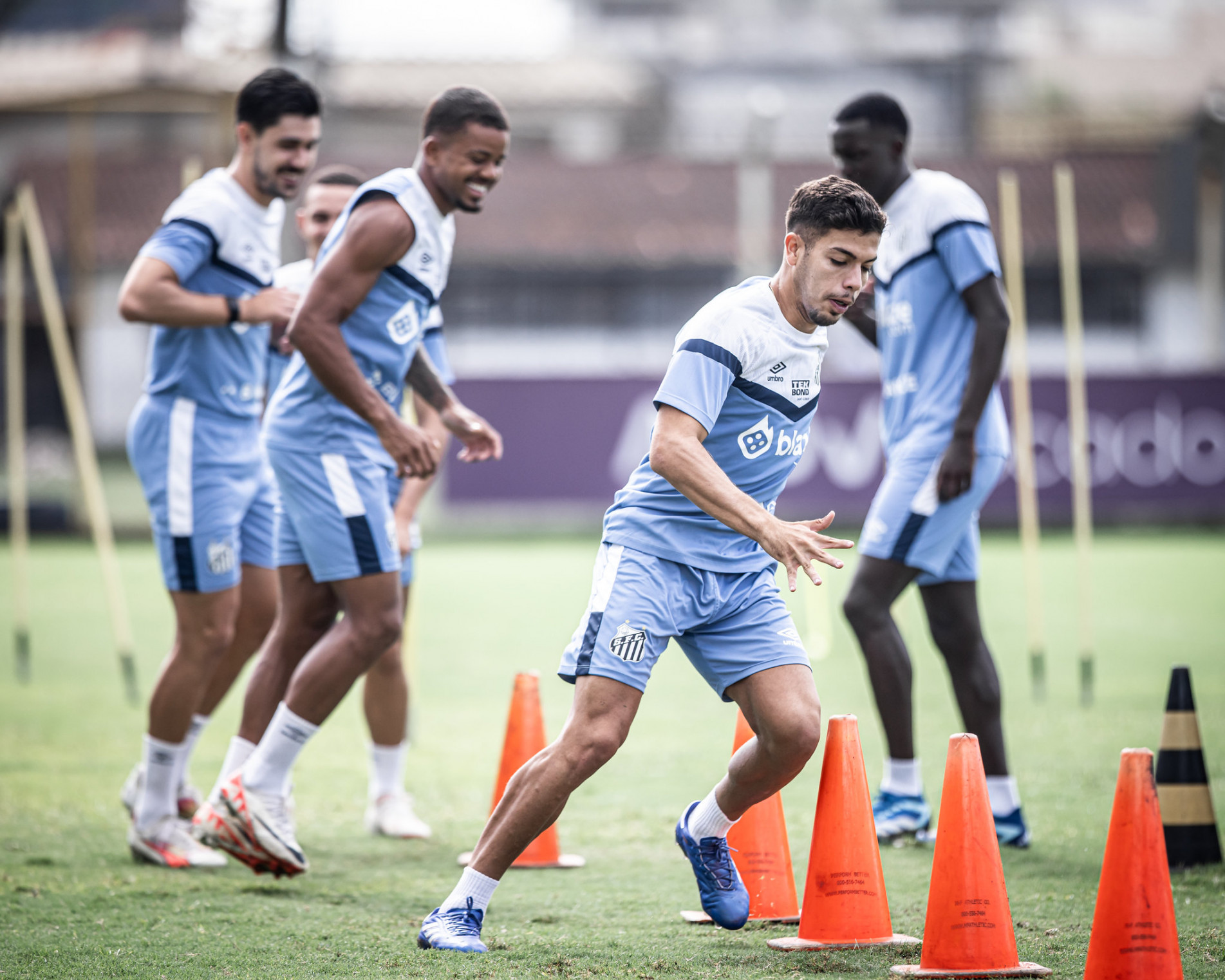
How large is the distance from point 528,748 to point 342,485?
1.14 m

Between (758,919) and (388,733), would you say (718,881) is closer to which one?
(758,919)

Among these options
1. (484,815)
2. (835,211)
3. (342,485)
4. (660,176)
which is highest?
(660,176)

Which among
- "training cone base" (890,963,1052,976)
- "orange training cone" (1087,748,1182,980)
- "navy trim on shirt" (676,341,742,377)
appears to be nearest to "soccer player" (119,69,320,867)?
"navy trim on shirt" (676,341,742,377)

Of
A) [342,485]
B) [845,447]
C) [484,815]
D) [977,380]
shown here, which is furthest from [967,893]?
[845,447]

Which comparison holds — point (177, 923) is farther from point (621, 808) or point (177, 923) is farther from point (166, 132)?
point (166, 132)

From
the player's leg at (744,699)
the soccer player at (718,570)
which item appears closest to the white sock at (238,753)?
the soccer player at (718,570)

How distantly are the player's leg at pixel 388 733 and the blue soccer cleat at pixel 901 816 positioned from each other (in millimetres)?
1747

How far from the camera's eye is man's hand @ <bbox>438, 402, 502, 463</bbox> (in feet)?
17.0

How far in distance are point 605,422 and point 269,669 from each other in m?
14.7

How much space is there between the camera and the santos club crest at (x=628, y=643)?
379cm

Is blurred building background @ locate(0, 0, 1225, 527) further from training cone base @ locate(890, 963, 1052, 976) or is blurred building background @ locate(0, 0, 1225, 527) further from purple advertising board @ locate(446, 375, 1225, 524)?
training cone base @ locate(890, 963, 1052, 976)

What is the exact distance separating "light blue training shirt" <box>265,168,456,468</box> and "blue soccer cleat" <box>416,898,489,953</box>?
1636 mm

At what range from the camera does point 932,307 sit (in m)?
5.38

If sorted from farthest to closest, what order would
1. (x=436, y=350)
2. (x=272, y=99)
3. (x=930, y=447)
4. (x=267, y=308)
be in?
(x=436, y=350) → (x=930, y=447) → (x=272, y=99) → (x=267, y=308)
